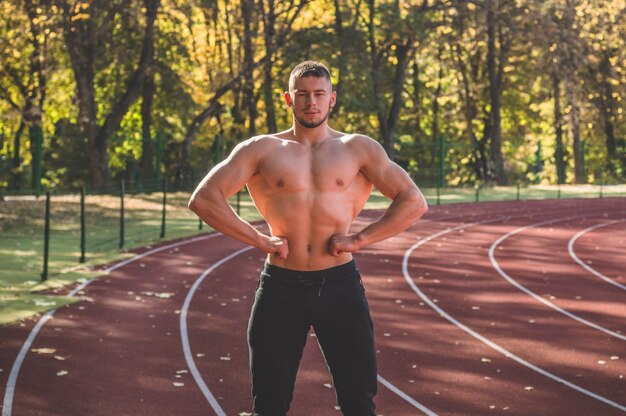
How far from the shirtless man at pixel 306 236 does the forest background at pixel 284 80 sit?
23.1 meters

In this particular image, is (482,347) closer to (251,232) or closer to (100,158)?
(251,232)

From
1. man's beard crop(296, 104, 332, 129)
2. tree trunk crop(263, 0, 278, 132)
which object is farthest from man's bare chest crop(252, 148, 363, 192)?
tree trunk crop(263, 0, 278, 132)

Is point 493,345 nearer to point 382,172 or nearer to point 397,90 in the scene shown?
point 382,172

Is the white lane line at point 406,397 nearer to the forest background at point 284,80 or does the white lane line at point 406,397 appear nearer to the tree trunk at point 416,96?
the forest background at point 284,80

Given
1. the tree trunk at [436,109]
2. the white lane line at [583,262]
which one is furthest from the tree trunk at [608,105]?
the white lane line at [583,262]

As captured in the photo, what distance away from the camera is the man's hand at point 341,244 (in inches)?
188

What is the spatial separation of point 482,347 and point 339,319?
22.1 ft

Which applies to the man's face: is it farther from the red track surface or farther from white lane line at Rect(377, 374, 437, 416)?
white lane line at Rect(377, 374, 437, 416)

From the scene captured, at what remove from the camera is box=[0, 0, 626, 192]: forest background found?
1280 inches

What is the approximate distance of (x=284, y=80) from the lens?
3931 cm

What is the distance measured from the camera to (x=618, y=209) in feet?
112

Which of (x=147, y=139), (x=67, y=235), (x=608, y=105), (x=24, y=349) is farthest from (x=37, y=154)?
(x=608, y=105)

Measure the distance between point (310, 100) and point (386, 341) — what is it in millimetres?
7110

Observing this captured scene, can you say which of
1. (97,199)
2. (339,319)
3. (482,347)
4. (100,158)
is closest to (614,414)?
(482,347)
